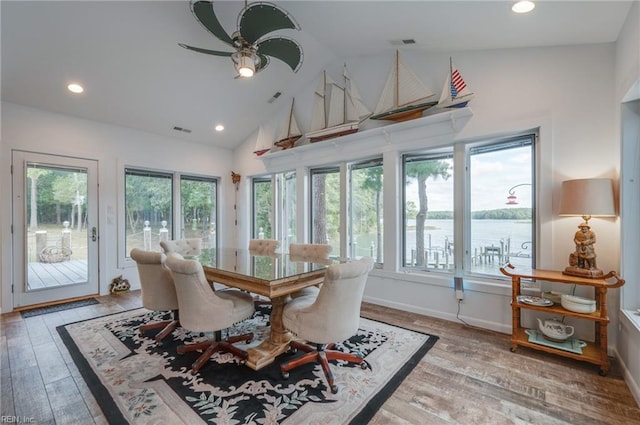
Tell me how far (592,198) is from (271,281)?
258 centimetres

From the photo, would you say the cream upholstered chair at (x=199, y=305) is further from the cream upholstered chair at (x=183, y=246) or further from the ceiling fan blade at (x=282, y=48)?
the ceiling fan blade at (x=282, y=48)

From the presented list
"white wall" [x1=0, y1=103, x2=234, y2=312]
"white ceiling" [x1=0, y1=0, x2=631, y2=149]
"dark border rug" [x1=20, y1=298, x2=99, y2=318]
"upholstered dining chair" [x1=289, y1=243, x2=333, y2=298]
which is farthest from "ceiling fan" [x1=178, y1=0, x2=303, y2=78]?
"dark border rug" [x1=20, y1=298, x2=99, y2=318]

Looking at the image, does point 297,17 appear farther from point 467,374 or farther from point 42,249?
point 42,249

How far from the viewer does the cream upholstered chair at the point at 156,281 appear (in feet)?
8.57

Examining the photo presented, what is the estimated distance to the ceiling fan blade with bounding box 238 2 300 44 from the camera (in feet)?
6.31

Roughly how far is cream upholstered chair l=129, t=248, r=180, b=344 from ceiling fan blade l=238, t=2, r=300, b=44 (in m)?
2.06

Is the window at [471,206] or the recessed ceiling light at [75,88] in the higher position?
the recessed ceiling light at [75,88]

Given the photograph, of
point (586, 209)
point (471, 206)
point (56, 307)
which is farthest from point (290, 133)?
point (56, 307)

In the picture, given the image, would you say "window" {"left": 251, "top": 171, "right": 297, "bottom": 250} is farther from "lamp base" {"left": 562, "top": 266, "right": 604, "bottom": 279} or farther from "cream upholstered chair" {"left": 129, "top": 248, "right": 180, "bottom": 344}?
"lamp base" {"left": 562, "top": 266, "right": 604, "bottom": 279}

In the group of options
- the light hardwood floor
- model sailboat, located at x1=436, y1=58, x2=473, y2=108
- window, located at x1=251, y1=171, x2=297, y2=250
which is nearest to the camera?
the light hardwood floor

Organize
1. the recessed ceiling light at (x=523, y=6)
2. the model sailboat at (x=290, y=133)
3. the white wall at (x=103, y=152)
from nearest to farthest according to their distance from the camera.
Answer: the recessed ceiling light at (x=523, y=6) < the white wall at (x=103, y=152) < the model sailboat at (x=290, y=133)

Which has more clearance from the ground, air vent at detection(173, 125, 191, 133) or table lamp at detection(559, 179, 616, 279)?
air vent at detection(173, 125, 191, 133)

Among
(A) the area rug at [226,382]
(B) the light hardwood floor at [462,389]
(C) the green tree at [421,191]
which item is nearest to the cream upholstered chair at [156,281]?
(A) the area rug at [226,382]

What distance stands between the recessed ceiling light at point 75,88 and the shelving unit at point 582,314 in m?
5.37
